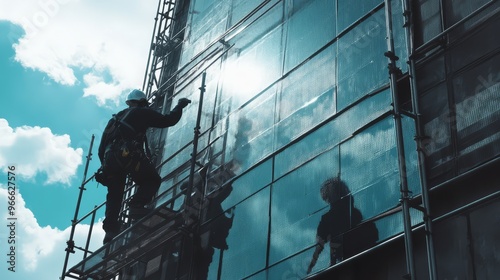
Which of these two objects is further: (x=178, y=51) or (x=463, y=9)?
(x=178, y=51)

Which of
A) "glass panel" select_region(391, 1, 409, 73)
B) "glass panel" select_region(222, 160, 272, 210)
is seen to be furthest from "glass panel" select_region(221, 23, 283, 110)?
"glass panel" select_region(391, 1, 409, 73)

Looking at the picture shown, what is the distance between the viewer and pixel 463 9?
27.2 ft

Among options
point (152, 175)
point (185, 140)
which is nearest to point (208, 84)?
point (185, 140)

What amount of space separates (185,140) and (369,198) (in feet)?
18.3

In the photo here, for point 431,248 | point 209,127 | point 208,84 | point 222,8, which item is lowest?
point 431,248

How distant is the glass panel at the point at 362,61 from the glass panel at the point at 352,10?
18 cm

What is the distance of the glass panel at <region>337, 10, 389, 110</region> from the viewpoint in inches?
360

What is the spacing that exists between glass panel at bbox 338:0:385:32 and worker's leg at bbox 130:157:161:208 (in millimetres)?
3952

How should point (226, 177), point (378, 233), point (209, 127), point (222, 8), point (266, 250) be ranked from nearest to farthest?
point (378, 233), point (266, 250), point (226, 177), point (209, 127), point (222, 8)

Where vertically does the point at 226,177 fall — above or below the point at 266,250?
above

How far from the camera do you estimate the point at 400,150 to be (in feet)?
25.2

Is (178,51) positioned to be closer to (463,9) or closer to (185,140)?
(185,140)

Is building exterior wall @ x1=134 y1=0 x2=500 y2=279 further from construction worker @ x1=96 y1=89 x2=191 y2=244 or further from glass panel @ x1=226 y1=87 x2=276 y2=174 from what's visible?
construction worker @ x1=96 y1=89 x2=191 y2=244

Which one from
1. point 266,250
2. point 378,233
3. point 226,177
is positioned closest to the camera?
point 378,233
